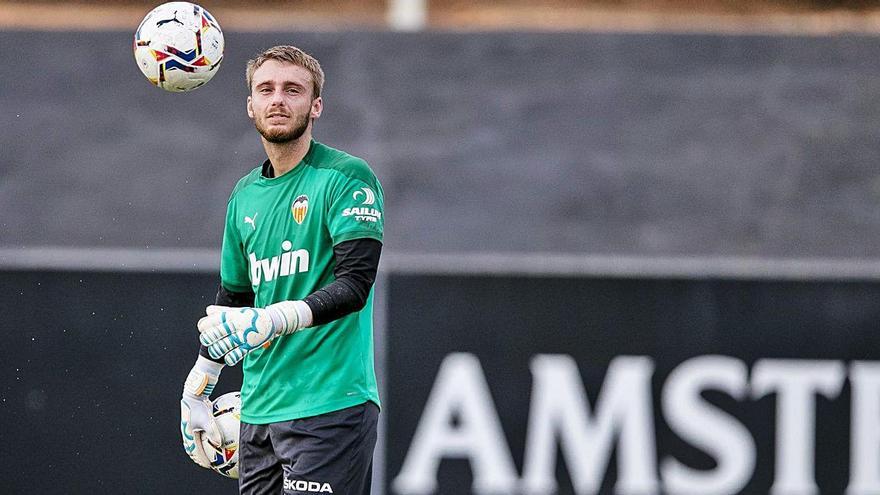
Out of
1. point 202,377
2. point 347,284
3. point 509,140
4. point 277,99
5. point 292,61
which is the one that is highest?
point 509,140

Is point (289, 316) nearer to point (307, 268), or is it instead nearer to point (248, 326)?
point (248, 326)

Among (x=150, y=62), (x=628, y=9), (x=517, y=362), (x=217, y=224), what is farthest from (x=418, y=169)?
(x=150, y=62)

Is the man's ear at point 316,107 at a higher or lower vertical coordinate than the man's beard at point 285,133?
higher

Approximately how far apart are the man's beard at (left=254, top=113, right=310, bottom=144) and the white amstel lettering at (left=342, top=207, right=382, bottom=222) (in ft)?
1.16

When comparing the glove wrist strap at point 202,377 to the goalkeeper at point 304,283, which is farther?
the glove wrist strap at point 202,377

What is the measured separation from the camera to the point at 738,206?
465 inches

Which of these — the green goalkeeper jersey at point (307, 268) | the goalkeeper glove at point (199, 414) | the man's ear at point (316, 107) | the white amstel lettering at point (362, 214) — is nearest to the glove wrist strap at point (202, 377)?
the goalkeeper glove at point (199, 414)

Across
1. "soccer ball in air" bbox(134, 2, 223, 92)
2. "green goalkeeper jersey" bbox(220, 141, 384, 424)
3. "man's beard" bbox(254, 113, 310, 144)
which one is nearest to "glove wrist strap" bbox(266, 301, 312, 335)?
"green goalkeeper jersey" bbox(220, 141, 384, 424)

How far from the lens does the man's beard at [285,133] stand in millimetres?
5324

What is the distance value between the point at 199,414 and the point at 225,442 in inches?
6.1

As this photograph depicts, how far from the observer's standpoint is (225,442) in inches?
227

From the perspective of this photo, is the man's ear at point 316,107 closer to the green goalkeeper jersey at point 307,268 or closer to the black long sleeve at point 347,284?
the green goalkeeper jersey at point 307,268

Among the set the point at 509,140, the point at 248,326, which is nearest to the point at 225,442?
the point at 248,326

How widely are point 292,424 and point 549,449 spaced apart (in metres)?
3.78
